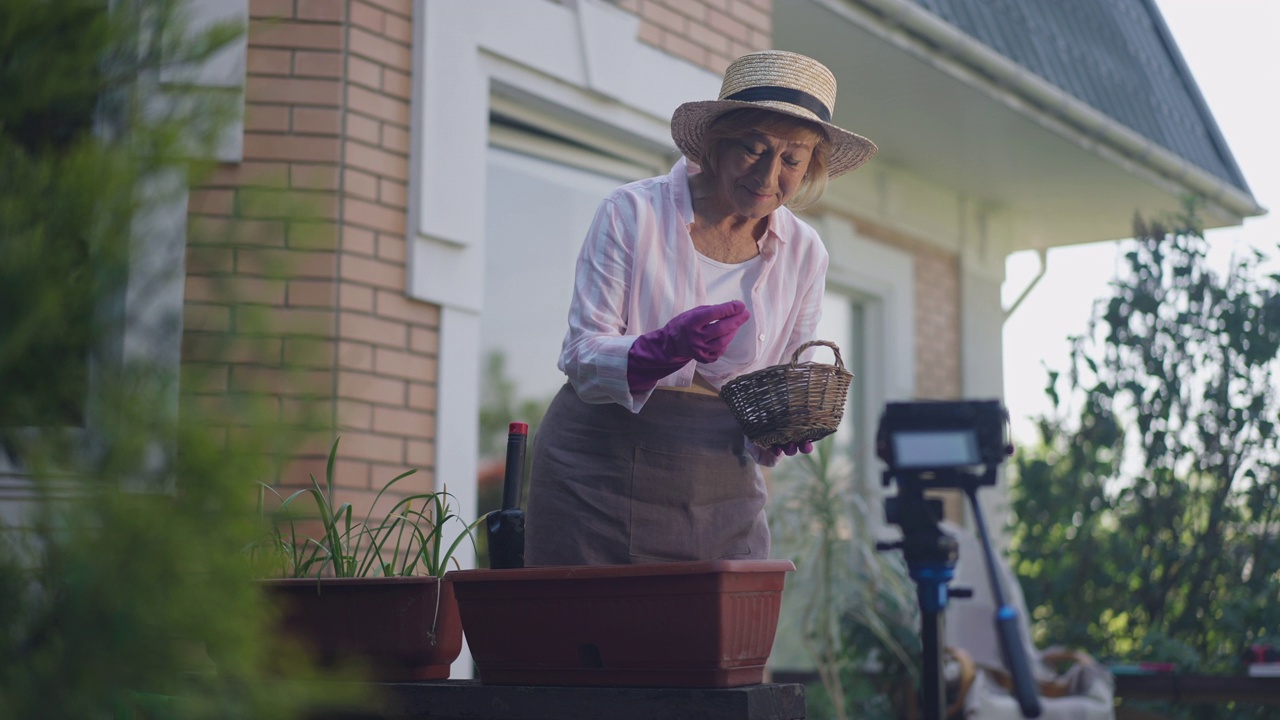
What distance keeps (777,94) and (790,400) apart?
506mm

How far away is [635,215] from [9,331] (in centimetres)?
149

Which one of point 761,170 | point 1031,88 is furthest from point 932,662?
point 1031,88

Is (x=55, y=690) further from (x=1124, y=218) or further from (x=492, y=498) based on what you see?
(x=1124, y=218)

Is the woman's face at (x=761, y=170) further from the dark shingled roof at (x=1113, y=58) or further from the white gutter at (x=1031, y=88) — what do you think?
the dark shingled roof at (x=1113, y=58)

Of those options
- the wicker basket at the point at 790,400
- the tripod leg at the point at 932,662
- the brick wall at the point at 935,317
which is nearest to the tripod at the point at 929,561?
the tripod leg at the point at 932,662

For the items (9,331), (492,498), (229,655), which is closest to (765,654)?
(229,655)

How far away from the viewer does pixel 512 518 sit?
2.25 metres

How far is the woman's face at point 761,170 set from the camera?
2100mm

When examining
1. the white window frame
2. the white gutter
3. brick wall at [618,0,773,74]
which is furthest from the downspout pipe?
the white window frame

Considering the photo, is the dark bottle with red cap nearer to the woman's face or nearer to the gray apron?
the gray apron

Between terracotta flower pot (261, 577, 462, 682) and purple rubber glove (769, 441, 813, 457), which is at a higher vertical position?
purple rubber glove (769, 441, 813, 457)

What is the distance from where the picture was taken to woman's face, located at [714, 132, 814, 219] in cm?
210

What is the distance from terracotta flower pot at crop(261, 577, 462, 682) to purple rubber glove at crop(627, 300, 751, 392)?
1.65 ft

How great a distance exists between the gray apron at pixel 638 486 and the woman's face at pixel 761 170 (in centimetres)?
33
